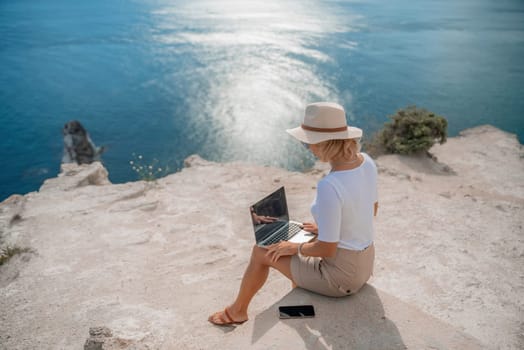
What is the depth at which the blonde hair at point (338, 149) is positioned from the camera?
11.6 feet

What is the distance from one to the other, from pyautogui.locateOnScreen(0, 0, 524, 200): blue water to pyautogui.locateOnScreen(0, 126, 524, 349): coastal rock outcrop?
780 centimetres

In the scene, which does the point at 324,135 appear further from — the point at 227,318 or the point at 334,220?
the point at 227,318

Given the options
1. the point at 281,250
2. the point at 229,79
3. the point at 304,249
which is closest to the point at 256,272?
the point at 281,250

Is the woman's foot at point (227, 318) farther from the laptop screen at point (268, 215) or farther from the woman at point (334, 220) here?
the laptop screen at point (268, 215)

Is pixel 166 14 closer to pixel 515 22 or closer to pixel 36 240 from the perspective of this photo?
pixel 515 22

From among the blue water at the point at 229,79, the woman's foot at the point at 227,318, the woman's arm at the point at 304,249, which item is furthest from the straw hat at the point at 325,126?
the blue water at the point at 229,79

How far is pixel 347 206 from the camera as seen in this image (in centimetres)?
347

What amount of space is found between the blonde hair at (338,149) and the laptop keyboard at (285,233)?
1.19 m

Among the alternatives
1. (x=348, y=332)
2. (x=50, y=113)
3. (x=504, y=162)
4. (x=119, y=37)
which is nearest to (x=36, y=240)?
(x=348, y=332)

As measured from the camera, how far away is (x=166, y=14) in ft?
162

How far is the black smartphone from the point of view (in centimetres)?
388

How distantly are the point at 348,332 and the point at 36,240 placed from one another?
5.88m

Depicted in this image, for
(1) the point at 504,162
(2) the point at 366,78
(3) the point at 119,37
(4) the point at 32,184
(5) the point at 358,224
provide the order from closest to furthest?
(5) the point at 358,224
(1) the point at 504,162
(4) the point at 32,184
(2) the point at 366,78
(3) the point at 119,37

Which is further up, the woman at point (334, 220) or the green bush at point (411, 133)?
the woman at point (334, 220)
